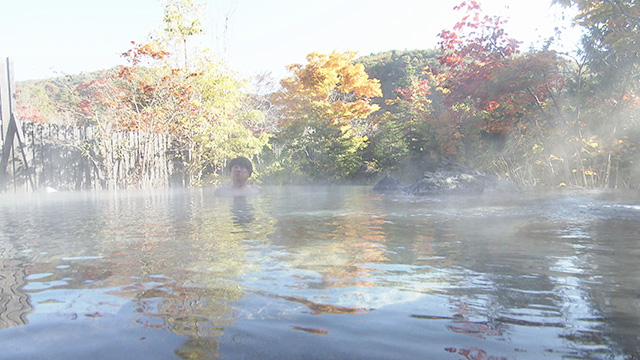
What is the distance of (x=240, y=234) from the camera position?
3594mm

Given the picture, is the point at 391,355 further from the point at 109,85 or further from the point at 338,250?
the point at 109,85

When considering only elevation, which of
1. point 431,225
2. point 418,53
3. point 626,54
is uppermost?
point 418,53

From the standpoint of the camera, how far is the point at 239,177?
8.51 metres

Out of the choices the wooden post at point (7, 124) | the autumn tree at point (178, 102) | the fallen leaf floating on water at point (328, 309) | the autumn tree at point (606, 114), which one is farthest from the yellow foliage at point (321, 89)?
the fallen leaf floating on water at point (328, 309)

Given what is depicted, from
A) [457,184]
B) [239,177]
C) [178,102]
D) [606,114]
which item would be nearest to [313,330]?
[239,177]

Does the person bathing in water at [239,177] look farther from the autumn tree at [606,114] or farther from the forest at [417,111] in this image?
the autumn tree at [606,114]

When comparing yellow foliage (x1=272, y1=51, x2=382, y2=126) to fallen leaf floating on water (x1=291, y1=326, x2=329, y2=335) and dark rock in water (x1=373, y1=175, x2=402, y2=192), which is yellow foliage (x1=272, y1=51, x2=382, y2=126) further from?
fallen leaf floating on water (x1=291, y1=326, x2=329, y2=335)

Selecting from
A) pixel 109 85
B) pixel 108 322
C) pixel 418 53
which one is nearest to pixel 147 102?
pixel 109 85

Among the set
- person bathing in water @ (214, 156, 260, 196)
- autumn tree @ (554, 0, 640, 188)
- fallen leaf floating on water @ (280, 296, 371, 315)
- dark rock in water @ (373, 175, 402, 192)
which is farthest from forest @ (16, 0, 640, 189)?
fallen leaf floating on water @ (280, 296, 371, 315)

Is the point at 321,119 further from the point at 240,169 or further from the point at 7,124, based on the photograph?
the point at 7,124

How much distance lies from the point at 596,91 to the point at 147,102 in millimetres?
12298

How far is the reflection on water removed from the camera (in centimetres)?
127

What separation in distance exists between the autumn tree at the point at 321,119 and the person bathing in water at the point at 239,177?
23.1 ft

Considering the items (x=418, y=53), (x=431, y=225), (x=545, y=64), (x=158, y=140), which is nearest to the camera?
(x=431, y=225)
